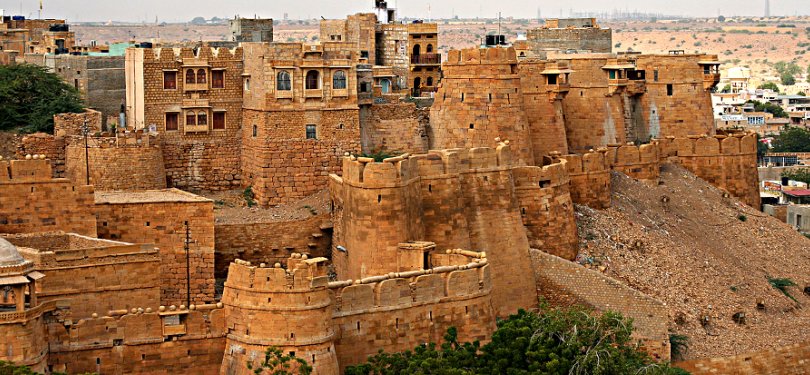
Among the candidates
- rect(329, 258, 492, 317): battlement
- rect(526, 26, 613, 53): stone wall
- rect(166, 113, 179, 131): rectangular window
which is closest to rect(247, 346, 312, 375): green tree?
rect(329, 258, 492, 317): battlement

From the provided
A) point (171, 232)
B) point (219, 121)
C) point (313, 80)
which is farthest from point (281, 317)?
point (219, 121)

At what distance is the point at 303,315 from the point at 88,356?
157 inches

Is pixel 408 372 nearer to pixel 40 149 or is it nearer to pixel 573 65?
pixel 40 149

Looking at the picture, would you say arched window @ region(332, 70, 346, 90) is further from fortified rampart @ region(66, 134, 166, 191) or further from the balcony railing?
the balcony railing

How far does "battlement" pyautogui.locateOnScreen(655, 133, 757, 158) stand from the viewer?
2174 inches

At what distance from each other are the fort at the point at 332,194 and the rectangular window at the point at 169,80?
1.0 inches

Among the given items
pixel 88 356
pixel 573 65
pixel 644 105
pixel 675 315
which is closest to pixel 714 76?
pixel 644 105

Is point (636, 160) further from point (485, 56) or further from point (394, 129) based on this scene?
point (485, 56)

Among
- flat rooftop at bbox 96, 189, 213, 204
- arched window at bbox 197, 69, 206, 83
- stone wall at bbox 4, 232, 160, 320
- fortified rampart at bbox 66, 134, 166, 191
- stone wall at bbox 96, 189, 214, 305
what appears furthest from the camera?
arched window at bbox 197, 69, 206, 83

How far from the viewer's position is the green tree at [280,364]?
33.7 meters

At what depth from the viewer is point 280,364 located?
111 feet

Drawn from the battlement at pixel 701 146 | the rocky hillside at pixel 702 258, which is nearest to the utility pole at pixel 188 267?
the rocky hillside at pixel 702 258

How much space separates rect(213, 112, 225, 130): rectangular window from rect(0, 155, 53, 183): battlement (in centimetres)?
793

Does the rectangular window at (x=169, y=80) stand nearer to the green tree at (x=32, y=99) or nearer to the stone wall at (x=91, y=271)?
the green tree at (x=32, y=99)
